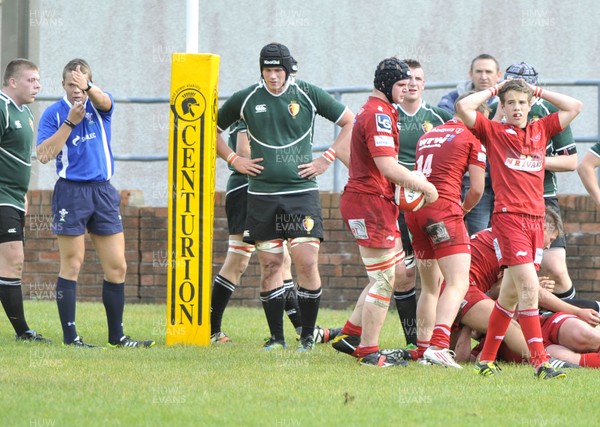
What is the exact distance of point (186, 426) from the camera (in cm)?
652

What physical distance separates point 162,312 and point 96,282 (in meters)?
1.72

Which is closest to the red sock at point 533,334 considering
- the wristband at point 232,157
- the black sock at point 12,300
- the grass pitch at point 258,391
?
the grass pitch at point 258,391

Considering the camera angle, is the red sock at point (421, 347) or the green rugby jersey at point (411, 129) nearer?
the red sock at point (421, 347)

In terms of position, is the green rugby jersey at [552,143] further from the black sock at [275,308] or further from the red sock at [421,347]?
the black sock at [275,308]

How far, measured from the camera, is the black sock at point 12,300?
10.7 meters

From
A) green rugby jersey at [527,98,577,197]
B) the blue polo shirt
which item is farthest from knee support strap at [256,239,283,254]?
green rugby jersey at [527,98,577,197]

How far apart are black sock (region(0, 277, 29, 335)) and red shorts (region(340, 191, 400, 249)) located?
3.25 meters

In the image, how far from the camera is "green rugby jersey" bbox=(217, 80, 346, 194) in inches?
399

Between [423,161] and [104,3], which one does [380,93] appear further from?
[104,3]

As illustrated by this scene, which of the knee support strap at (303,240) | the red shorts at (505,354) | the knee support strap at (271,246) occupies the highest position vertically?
the knee support strap at (303,240)

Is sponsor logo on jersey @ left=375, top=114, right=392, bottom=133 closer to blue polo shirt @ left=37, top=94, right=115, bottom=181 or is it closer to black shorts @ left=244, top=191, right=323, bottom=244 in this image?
black shorts @ left=244, top=191, right=323, bottom=244

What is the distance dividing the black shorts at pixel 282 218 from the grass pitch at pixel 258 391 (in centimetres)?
95

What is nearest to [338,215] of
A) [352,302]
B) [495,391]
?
[352,302]

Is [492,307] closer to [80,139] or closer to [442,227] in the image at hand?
[442,227]
